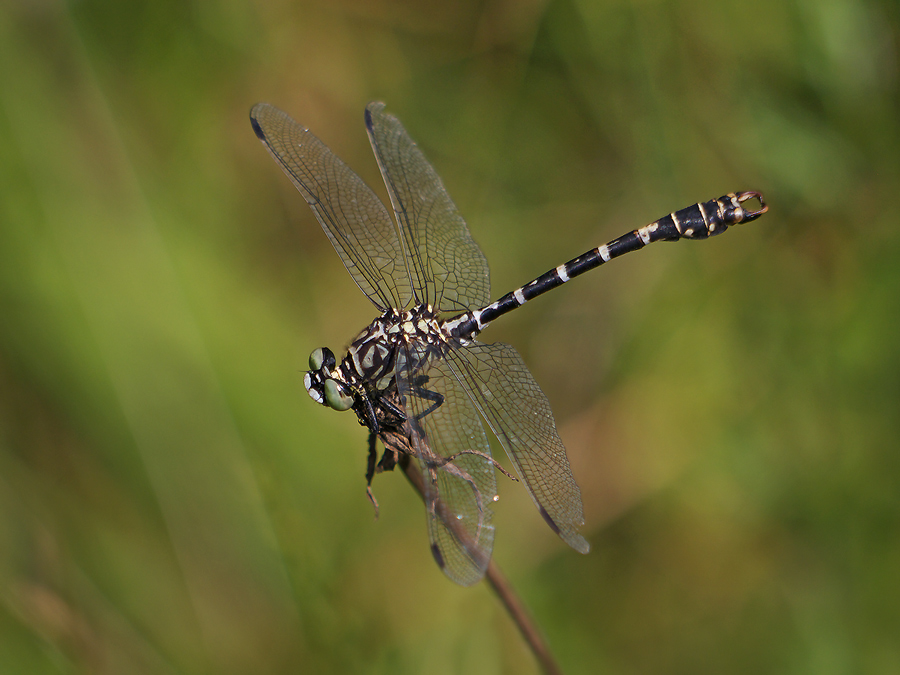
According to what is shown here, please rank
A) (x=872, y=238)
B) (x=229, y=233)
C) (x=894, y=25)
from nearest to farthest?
(x=894, y=25), (x=872, y=238), (x=229, y=233)

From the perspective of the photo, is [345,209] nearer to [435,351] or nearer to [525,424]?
[435,351]

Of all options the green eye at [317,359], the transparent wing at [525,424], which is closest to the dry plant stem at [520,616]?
the transparent wing at [525,424]

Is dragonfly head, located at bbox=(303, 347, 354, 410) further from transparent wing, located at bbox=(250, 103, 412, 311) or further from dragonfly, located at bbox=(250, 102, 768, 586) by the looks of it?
transparent wing, located at bbox=(250, 103, 412, 311)

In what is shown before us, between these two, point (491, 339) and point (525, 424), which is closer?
point (525, 424)

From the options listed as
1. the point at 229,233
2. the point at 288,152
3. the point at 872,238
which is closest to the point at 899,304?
the point at 872,238

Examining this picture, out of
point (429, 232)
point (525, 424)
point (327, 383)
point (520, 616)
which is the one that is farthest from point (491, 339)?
point (520, 616)

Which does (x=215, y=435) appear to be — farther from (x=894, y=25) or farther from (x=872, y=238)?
(x=894, y=25)

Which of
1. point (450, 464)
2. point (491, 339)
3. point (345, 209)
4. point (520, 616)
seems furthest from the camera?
point (491, 339)

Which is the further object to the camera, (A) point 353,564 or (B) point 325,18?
(B) point 325,18
